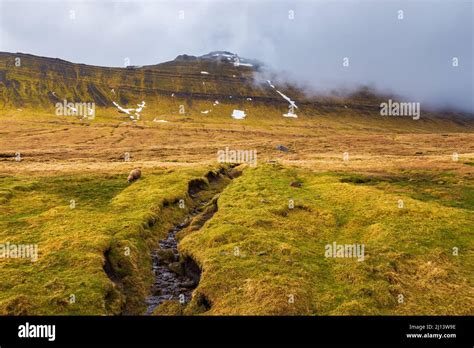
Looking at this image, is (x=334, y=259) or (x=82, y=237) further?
(x=82, y=237)

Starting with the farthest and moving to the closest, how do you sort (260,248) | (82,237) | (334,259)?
(82,237), (260,248), (334,259)

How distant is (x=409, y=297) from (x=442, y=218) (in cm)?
1478

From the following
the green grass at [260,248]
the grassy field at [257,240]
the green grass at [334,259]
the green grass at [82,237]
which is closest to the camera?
the green grass at [334,259]

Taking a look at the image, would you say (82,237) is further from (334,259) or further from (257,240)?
(334,259)

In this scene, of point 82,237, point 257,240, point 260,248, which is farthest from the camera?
point 82,237

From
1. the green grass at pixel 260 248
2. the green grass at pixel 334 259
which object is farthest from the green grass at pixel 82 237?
the green grass at pixel 334 259

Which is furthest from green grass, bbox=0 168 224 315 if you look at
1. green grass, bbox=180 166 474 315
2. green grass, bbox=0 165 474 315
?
green grass, bbox=180 166 474 315

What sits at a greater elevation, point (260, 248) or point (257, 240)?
point (257, 240)

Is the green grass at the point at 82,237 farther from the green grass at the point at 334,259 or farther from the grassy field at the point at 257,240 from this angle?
the green grass at the point at 334,259

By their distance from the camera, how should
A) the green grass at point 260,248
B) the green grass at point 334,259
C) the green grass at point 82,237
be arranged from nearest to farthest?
1. the green grass at point 334,259
2. the green grass at point 260,248
3. the green grass at point 82,237

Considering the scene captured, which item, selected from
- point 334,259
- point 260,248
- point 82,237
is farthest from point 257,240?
point 82,237

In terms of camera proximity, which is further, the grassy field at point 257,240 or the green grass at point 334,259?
the grassy field at point 257,240
